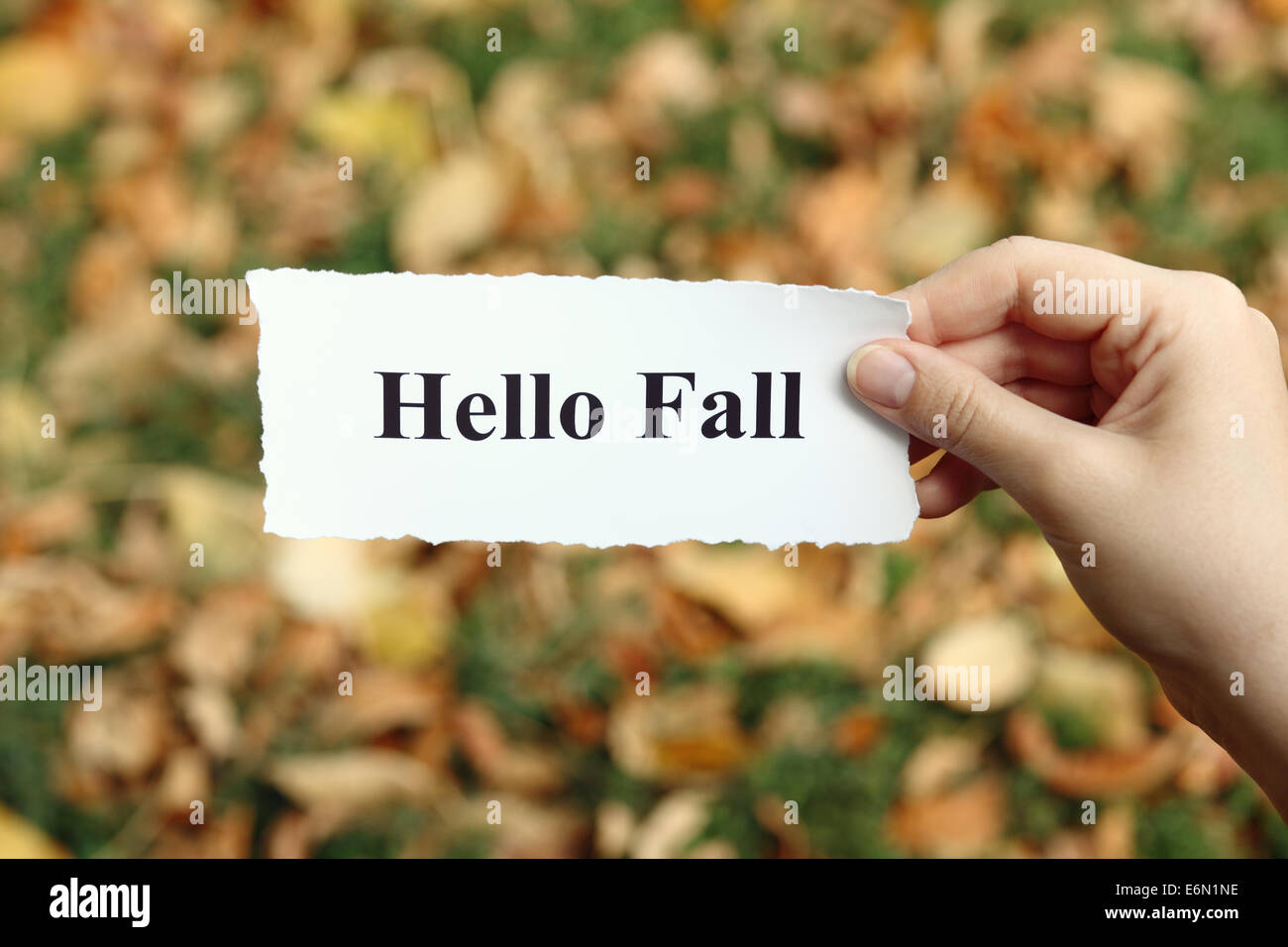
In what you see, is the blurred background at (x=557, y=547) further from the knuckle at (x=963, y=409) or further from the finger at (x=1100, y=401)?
the knuckle at (x=963, y=409)

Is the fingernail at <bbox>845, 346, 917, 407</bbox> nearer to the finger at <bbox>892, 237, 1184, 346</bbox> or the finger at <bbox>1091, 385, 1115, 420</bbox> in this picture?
the finger at <bbox>892, 237, 1184, 346</bbox>

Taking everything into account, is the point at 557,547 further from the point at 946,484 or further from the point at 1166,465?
the point at 1166,465

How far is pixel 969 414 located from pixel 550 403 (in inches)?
11.4

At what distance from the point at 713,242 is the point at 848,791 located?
1.77 ft

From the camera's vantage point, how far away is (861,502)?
0.82 m

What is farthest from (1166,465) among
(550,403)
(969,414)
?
(550,403)

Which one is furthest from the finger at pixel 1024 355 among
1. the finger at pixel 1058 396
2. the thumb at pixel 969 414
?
the thumb at pixel 969 414

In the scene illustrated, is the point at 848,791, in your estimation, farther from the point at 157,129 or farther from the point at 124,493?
the point at 157,129

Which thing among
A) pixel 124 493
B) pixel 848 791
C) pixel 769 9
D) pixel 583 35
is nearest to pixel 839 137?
pixel 769 9

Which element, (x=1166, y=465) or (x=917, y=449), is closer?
(x=1166, y=465)

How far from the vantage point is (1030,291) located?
84cm

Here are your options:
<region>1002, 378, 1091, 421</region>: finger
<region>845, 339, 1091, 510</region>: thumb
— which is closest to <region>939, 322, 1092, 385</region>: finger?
<region>1002, 378, 1091, 421</region>: finger

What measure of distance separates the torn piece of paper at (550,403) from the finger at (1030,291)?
0.27ft

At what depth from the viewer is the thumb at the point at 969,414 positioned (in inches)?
29.6
